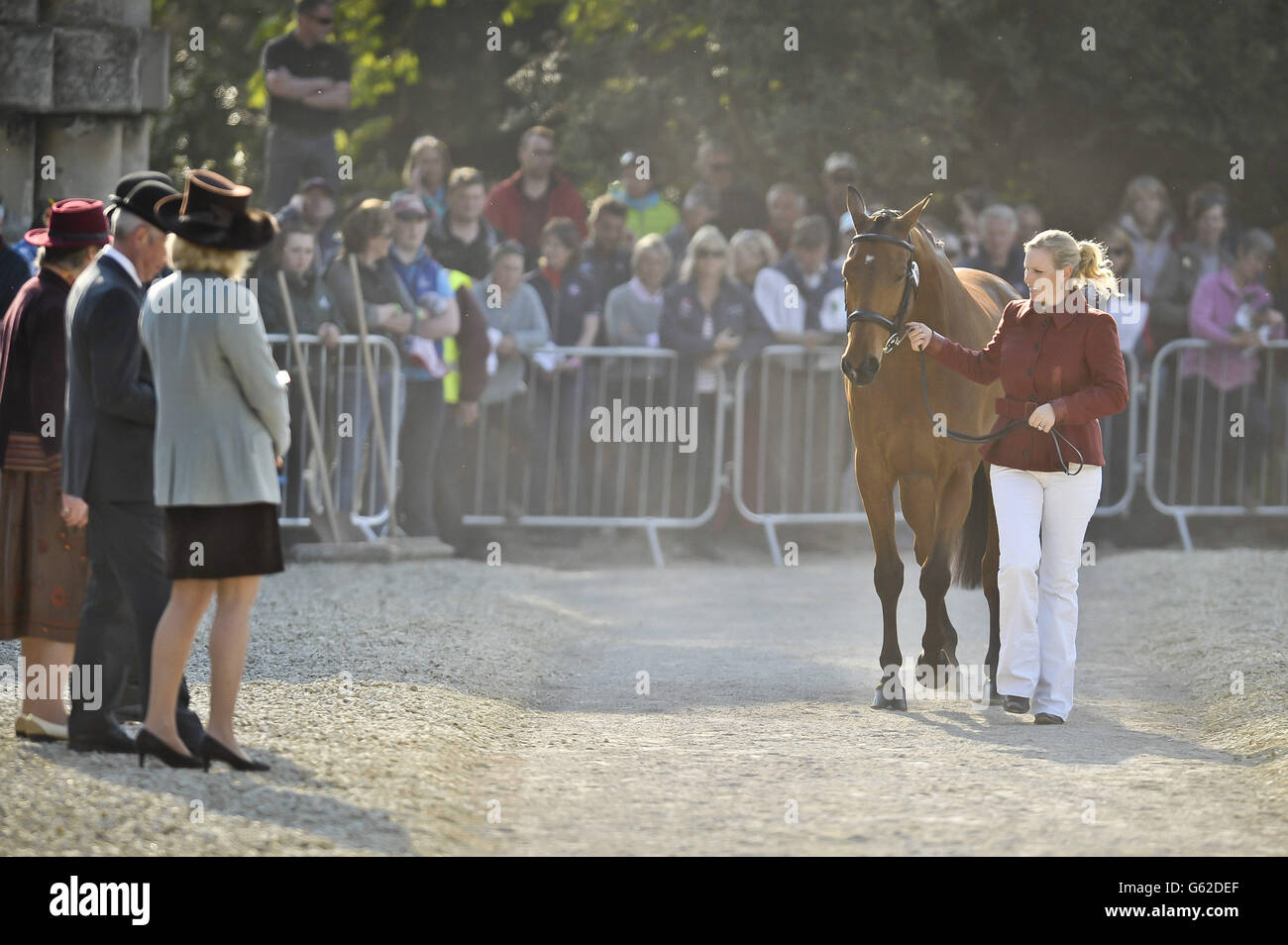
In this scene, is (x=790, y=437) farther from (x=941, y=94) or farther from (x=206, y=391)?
(x=206, y=391)

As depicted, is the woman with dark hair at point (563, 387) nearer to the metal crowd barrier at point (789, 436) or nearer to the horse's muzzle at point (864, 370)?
the metal crowd barrier at point (789, 436)

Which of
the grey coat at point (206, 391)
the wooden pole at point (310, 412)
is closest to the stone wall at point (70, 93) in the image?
the wooden pole at point (310, 412)

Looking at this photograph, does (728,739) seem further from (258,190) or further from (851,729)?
(258,190)

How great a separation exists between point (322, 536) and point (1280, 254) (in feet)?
31.3

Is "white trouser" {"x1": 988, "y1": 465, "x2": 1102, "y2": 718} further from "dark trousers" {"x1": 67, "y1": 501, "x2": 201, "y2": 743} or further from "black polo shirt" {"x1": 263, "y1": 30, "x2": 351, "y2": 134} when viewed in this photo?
"black polo shirt" {"x1": 263, "y1": 30, "x2": 351, "y2": 134}

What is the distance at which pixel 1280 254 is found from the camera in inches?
665

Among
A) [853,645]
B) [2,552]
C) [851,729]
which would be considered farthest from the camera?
[853,645]

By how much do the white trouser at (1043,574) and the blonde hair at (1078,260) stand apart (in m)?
0.80

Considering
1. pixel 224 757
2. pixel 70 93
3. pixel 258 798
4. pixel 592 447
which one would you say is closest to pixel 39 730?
pixel 224 757

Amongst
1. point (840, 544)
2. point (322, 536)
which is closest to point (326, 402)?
point (322, 536)

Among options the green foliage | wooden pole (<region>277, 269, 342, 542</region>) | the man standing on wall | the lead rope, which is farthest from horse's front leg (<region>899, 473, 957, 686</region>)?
the green foliage

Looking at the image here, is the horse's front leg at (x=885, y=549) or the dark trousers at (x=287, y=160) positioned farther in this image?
the dark trousers at (x=287, y=160)

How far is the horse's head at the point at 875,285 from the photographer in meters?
7.83
